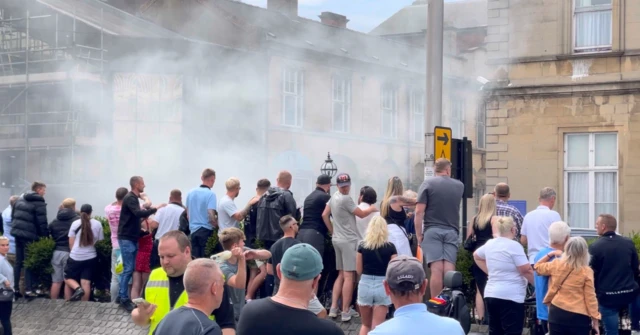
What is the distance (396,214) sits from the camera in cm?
972

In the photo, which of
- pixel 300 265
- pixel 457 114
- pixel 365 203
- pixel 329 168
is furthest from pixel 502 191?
pixel 457 114

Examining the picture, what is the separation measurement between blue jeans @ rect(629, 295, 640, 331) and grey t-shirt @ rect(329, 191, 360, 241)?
2.91 meters

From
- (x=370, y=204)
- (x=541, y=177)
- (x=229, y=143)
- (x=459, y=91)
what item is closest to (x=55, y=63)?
(x=229, y=143)

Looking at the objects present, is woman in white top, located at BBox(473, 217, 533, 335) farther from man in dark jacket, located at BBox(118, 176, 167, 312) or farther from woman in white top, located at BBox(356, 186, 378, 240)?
man in dark jacket, located at BBox(118, 176, 167, 312)

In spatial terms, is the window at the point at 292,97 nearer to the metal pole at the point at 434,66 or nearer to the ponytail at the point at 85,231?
the ponytail at the point at 85,231

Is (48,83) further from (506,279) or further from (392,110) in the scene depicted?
(506,279)

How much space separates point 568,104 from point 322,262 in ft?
43.2

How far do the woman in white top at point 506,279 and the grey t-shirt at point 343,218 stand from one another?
194 centimetres

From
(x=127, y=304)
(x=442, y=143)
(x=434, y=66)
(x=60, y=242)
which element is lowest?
(x=127, y=304)

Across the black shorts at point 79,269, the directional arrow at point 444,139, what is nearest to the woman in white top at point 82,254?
the black shorts at point 79,269

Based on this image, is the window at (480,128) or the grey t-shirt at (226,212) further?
the window at (480,128)

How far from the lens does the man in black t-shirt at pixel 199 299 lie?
4.73 m

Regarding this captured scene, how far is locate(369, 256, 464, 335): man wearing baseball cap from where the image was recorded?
14.3 feet

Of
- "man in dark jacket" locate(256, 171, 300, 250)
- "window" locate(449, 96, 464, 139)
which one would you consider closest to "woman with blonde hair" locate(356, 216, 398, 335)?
"man in dark jacket" locate(256, 171, 300, 250)
